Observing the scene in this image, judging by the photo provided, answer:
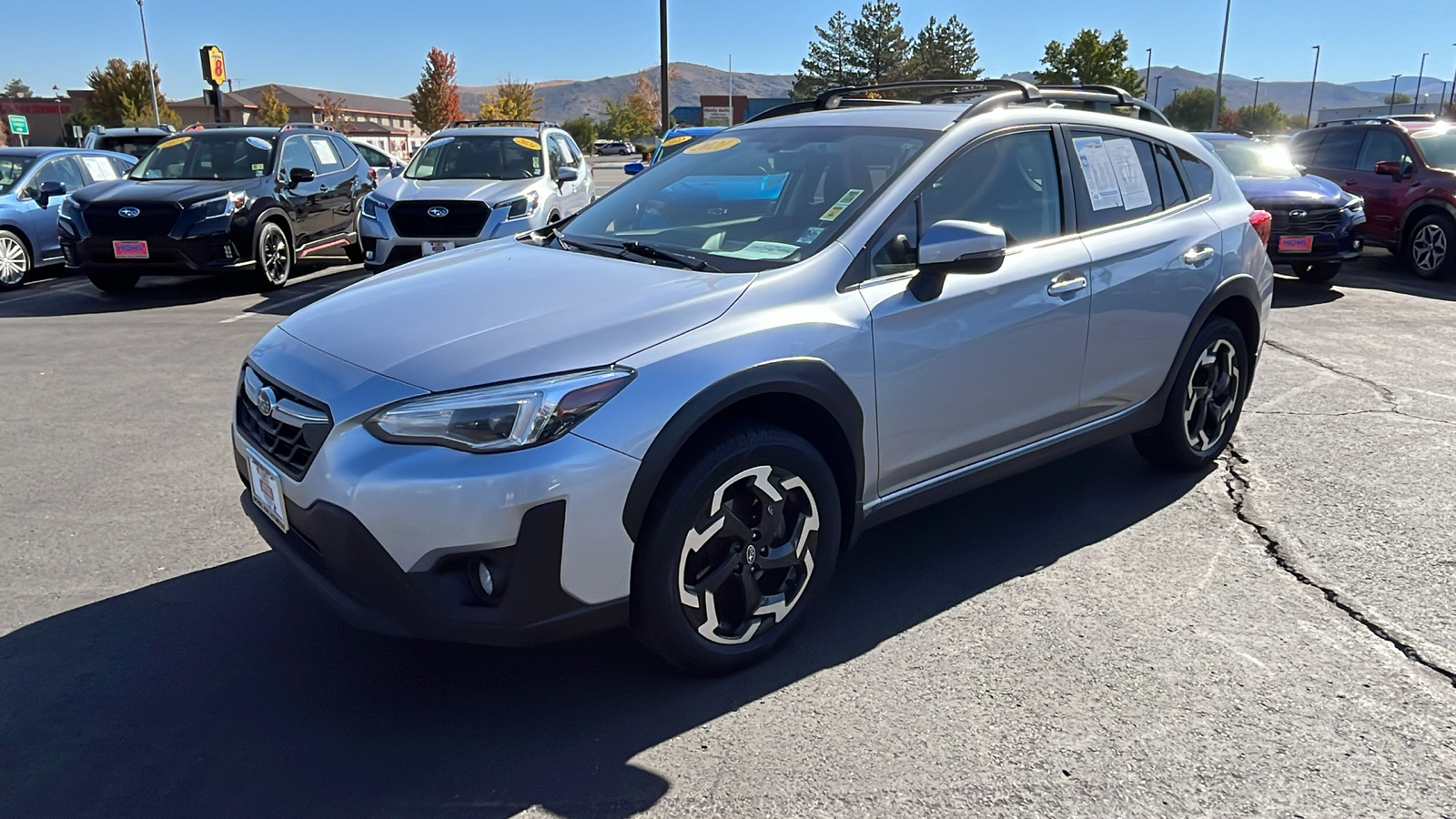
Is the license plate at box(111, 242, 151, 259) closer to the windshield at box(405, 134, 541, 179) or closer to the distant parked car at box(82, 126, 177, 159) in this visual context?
the windshield at box(405, 134, 541, 179)

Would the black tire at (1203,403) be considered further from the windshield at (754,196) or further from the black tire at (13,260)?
the black tire at (13,260)

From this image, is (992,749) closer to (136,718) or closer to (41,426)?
(136,718)

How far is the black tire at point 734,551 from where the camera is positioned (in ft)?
9.41

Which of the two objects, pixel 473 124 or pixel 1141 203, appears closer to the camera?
pixel 1141 203

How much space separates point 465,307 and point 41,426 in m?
4.09

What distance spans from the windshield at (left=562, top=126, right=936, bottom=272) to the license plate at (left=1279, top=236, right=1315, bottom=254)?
8.03m

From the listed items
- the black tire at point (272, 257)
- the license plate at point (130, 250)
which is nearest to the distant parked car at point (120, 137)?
the black tire at point (272, 257)

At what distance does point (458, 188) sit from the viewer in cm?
1049

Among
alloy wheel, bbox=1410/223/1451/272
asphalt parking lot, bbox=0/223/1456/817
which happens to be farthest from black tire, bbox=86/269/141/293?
alloy wheel, bbox=1410/223/1451/272

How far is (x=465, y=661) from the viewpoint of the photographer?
3275mm

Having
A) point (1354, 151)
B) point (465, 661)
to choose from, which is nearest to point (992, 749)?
point (465, 661)

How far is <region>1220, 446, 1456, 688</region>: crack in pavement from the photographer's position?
3.32 metres

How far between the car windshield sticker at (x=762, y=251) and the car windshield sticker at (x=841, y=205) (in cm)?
19

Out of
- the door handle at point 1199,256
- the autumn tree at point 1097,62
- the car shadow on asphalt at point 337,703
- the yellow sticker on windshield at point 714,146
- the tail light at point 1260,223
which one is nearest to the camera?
the car shadow on asphalt at point 337,703
